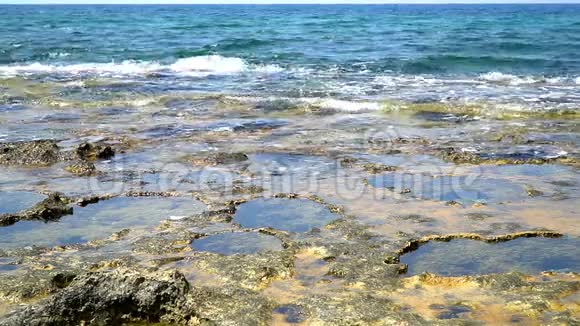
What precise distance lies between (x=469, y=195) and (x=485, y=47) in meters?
20.1

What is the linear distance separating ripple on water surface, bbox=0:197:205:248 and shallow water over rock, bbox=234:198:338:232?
1.67ft

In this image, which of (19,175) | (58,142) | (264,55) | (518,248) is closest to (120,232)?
(19,175)

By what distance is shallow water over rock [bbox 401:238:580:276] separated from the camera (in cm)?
485

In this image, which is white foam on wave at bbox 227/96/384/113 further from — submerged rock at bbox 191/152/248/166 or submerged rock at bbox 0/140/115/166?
submerged rock at bbox 0/140/115/166

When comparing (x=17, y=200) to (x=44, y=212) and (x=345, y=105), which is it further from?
(x=345, y=105)

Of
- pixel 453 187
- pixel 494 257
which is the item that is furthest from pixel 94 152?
pixel 494 257

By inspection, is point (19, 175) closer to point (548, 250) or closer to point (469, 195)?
point (469, 195)

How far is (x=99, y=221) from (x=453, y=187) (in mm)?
3824

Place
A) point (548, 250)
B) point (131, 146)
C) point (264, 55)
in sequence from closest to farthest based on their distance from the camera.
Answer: point (548, 250)
point (131, 146)
point (264, 55)

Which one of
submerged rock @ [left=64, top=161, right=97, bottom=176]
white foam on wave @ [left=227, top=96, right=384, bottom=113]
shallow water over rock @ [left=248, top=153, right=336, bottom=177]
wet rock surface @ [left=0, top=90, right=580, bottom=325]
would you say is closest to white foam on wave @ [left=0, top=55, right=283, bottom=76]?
white foam on wave @ [left=227, top=96, right=384, bottom=113]

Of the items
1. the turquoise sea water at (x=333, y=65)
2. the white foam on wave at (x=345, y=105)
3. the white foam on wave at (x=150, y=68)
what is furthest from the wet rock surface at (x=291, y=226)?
the white foam on wave at (x=150, y=68)

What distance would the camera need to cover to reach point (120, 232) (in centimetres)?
562

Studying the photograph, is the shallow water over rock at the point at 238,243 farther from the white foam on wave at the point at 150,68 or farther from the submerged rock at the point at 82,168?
the white foam on wave at the point at 150,68

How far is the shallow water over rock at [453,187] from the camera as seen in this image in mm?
6629
